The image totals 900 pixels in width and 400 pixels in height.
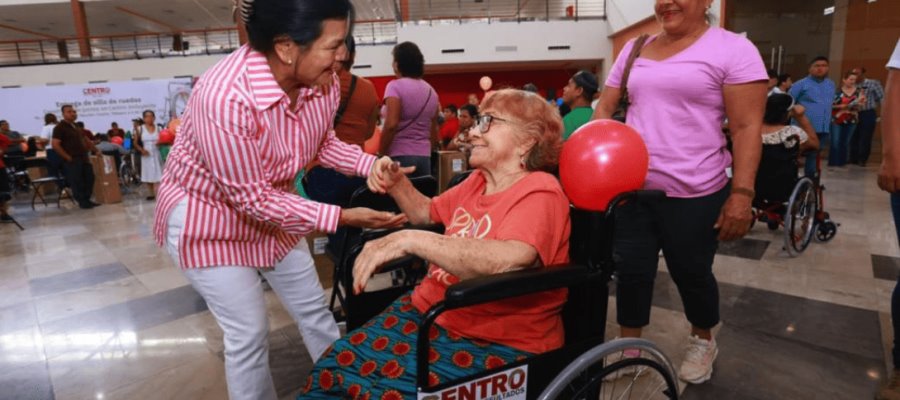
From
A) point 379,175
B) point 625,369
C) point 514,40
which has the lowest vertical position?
point 625,369

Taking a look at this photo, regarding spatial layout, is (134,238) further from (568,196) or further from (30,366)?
(568,196)

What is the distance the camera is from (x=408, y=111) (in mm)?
2889

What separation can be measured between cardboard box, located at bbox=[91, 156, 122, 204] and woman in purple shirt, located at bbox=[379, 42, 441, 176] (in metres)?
5.97

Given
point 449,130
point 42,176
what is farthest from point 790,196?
point 42,176

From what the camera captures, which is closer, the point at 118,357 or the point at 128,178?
the point at 118,357

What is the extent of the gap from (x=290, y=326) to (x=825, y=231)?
3.72 m

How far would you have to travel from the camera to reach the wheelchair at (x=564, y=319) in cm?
93

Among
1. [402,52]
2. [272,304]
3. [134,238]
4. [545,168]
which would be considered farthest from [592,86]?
[134,238]

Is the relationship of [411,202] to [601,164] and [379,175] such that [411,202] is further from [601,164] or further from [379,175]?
[601,164]

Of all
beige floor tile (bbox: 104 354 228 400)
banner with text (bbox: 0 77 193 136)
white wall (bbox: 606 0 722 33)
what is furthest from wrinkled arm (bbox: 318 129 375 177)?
banner with text (bbox: 0 77 193 136)

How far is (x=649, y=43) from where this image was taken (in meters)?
1.63

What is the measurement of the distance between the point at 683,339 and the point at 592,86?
1.47m

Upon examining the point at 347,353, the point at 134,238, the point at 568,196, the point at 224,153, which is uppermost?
the point at 224,153

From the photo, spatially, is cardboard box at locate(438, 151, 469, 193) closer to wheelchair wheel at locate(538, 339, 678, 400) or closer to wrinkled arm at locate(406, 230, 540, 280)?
wheelchair wheel at locate(538, 339, 678, 400)
